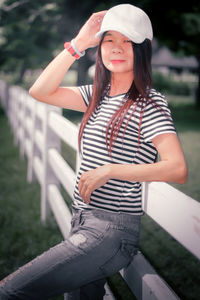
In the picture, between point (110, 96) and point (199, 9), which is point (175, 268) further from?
point (199, 9)

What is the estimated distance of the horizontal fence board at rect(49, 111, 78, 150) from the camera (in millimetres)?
2907

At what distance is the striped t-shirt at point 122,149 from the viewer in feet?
5.26

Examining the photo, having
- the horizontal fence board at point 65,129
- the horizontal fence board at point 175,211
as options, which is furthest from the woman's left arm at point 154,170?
the horizontal fence board at point 65,129

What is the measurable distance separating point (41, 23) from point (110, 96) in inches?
653

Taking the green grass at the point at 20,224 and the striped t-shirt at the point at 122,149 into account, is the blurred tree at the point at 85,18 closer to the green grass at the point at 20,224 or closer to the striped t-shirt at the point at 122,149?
the green grass at the point at 20,224

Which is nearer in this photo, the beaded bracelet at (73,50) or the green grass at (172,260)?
the beaded bracelet at (73,50)

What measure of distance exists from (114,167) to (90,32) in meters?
0.89

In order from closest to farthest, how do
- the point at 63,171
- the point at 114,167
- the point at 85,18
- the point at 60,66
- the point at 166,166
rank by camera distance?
1. the point at 166,166
2. the point at 114,167
3. the point at 60,66
4. the point at 63,171
5. the point at 85,18

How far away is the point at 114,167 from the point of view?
1612 mm

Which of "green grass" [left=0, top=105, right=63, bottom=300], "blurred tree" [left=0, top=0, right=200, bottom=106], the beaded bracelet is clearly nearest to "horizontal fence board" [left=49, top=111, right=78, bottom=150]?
the beaded bracelet

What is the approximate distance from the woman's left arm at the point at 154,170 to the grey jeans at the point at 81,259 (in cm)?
16

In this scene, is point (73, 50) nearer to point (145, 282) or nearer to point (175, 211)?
point (175, 211)

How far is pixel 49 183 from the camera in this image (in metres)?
4.45

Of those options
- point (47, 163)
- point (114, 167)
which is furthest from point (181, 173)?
point (47, 163)
